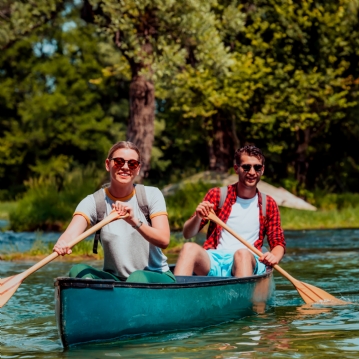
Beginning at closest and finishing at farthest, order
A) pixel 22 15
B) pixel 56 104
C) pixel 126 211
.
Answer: pixel 126 211 → pixel 22 15 → pixel 56 104

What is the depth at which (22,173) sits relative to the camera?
147 ft

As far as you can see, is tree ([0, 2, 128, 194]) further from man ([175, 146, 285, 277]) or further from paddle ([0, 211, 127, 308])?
paddle ([0, 211, 127, 308])

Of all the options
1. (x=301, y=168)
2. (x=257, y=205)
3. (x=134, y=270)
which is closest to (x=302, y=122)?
(x=301, y=168)

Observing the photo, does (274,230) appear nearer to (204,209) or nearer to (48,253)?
(204,209)

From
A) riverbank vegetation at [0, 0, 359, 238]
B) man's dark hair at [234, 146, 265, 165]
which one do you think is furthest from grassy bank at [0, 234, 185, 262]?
man's dark hair at [234, 146, 265, 165]

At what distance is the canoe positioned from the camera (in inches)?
Result: 252

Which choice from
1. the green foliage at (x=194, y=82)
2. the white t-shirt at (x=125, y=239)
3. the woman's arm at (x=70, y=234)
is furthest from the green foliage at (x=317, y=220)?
the woman's arm at (x=70, y=234)

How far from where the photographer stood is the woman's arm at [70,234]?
6.52 meters

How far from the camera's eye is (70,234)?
6688 millimetres

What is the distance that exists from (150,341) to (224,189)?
185cm

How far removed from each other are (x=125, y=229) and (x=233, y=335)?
48.5 inches

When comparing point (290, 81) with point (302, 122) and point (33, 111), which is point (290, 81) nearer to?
point (302, 122)

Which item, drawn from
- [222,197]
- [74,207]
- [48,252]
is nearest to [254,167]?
[222,197]

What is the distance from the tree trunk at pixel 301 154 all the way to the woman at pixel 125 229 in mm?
21772
